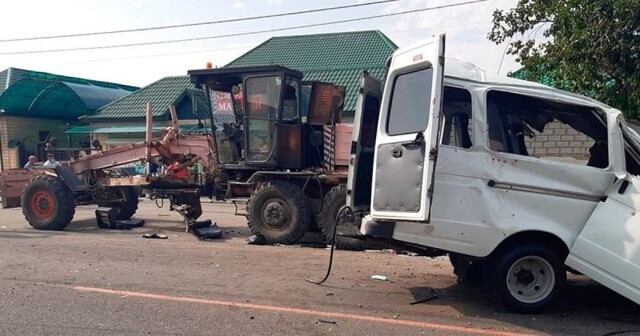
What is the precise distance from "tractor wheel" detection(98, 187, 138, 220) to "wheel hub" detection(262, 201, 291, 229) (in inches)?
169

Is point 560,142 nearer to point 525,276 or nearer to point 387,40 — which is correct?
point 525,276

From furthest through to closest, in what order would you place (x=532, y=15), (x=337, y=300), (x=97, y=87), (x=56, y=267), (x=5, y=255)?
(x=97, y=87), (x=532, y=15), (x=5, y=255), (x=56, y=267), (x=337, y=300)

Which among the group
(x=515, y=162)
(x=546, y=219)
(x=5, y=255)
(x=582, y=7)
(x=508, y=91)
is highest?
(x=582, y=7)

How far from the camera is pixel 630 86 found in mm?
10086

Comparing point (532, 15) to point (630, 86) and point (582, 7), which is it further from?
point (630, 86)

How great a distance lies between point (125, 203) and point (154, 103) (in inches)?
503

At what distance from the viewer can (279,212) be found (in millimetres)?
9672

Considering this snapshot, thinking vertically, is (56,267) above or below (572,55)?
below

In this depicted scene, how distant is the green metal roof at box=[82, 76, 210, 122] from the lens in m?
22.6

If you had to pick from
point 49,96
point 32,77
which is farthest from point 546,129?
point 49,96

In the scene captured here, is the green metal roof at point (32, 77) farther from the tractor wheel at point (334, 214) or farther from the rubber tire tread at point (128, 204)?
the tractor wheel at point (334, 214)

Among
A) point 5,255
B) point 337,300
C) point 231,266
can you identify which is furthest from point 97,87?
point 337,300

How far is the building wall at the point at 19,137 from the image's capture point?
25.2m

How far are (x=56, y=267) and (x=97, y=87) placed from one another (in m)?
23.1
